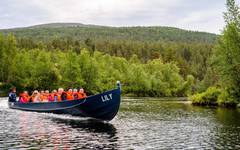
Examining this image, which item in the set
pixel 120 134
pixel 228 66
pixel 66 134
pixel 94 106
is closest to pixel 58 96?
pixel 94 106

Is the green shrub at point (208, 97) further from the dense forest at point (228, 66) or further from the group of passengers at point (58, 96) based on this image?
the group of passengers at point (58, 96)

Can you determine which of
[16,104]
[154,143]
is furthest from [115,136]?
[16,104]

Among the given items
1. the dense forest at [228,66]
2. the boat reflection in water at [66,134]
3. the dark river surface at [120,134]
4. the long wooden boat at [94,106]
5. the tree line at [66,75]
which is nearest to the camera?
the boat reflection in water at [66,134]

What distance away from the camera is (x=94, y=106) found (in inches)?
1499

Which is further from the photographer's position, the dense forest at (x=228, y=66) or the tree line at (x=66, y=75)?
the tree line at (x=66, y=75)

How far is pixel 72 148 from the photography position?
22859 mm

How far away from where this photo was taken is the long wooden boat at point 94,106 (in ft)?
120

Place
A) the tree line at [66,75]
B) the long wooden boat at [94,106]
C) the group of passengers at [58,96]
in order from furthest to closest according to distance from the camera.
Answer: the tree line at [66,75] → the group of passengers at [58,96] → the long wooden boat at [94,106]

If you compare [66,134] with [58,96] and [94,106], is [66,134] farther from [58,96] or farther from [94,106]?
[58,96]

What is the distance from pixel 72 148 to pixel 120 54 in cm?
16631

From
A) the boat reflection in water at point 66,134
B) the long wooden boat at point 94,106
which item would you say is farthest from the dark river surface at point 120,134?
the long wooden boat at point 94,106

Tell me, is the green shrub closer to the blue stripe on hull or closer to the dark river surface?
the dark river surface

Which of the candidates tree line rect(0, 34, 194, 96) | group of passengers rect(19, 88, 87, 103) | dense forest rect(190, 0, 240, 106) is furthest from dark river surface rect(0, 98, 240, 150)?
tree line rect(0, 34, 194, 96)

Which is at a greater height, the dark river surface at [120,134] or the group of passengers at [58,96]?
the group of passengers at [58,96]
